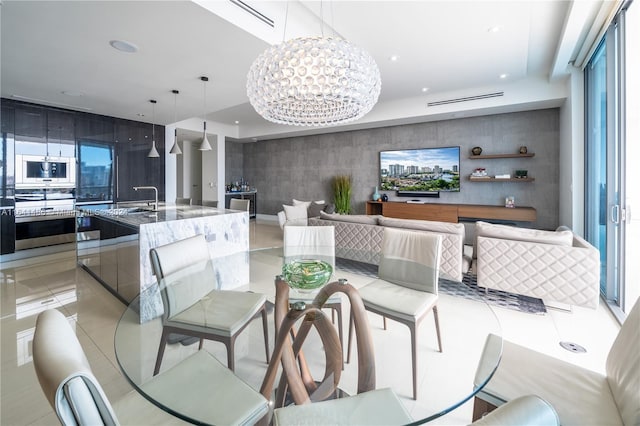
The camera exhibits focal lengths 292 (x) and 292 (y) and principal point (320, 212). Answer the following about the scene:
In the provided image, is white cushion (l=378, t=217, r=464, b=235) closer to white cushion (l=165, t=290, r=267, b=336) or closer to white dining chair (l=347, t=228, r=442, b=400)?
→ white dining chair (l=347, t=228, r=442, b=400)

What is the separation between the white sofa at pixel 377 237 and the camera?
322cm

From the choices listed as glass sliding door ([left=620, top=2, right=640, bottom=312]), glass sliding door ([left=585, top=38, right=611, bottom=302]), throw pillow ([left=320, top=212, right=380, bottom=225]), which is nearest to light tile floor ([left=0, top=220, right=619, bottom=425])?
glass sliding door ([left=620, top=2, right=640, bottom=312])

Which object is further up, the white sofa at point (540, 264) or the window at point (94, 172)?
the window at point (94, 172)

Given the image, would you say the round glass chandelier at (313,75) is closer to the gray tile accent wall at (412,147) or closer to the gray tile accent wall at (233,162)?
the gray tile accent wall at (412,147)

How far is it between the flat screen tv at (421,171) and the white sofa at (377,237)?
9.71 feet

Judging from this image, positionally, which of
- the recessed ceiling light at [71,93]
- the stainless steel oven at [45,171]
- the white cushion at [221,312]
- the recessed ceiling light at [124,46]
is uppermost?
the recessed ceiling light at [71,93]

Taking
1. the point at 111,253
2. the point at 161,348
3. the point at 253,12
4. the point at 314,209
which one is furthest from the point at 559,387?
the point at 314,209

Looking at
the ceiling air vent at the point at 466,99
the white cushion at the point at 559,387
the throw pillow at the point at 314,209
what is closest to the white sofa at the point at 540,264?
the white cushion at the point at 559,387

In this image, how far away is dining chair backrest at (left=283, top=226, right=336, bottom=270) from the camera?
108 inches

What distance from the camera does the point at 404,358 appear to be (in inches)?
55.7

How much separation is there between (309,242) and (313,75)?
1538 mm

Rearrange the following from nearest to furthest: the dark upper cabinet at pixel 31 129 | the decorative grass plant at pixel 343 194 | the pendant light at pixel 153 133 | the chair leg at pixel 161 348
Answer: the chair leg at pixel 161 348 → the dark upper cabinet at pixel 31 129 → the pendant light at pixel 153 133 → the decorative grass plant at pixel 343 194

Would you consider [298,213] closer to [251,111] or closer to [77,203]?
[251,111]

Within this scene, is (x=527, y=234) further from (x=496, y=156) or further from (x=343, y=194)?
(x=343, y=194)
